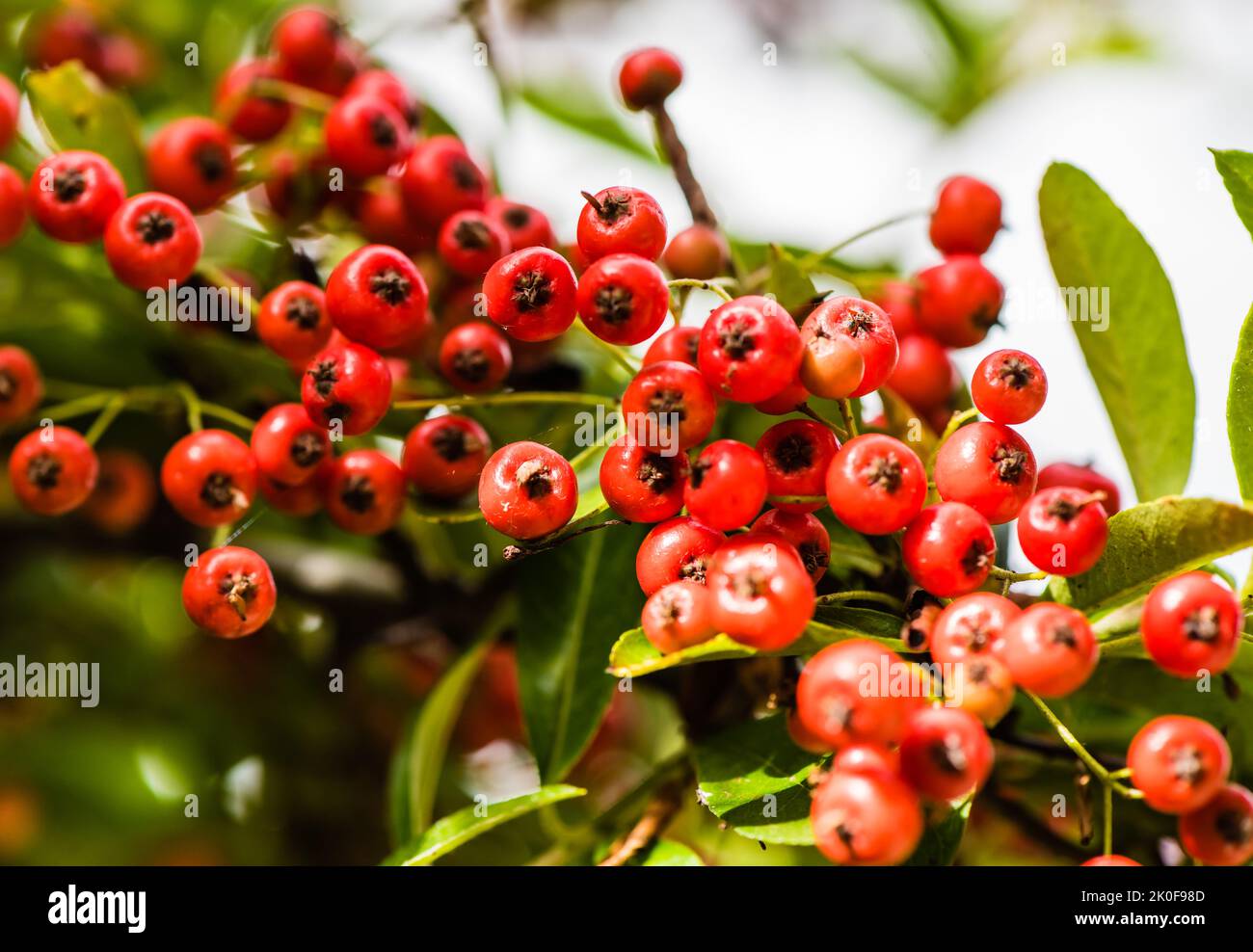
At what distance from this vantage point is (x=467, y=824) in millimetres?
1329

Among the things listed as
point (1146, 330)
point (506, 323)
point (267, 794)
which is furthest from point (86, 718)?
point (1146, 330)

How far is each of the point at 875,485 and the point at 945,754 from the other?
0.25m

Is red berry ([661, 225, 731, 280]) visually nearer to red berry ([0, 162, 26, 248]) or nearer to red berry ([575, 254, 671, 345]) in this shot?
red berry ([575, 254, 671, 345])

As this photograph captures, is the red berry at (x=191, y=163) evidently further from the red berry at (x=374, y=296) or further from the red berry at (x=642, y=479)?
the red berry at (x=642, y=479)

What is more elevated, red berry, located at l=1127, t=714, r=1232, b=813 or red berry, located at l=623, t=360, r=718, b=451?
red berry, located at l=623, t=360, r=718, b=451

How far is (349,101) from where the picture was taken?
1.71 metres

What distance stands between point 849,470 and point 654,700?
146 cm

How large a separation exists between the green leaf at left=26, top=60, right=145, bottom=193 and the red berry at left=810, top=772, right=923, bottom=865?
1478mm

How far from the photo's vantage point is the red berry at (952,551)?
103 centimetres

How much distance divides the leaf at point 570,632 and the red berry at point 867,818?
64cm

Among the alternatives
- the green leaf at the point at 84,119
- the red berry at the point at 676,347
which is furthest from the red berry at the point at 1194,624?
the green leaf at the point at 84,119

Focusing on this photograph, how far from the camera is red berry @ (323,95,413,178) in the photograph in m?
1.69

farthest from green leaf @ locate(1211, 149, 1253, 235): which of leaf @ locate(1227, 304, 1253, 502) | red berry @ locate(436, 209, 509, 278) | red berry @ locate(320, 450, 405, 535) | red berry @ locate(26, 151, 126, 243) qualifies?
red berry @ locate(26, 151, 126, 243)

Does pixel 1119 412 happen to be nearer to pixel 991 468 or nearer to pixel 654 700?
pixel 991 468
